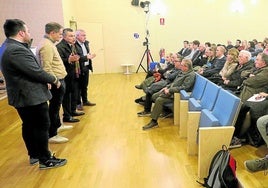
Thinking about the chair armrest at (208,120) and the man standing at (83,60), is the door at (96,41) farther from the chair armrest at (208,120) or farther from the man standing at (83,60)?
the chair armrest at (208,120)

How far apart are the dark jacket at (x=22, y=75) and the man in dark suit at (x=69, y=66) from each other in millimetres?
1427

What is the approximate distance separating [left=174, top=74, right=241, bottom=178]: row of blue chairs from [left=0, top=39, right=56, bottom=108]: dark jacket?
1.58 m

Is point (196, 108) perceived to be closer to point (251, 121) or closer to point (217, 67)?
point (251, 121)

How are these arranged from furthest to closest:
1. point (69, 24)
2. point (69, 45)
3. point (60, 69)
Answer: point (69, 24) < point (69, 45) < point (60, 69)

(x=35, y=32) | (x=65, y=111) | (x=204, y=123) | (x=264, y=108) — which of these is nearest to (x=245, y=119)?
(x=264, y=108)

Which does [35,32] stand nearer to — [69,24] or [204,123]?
[69,24]

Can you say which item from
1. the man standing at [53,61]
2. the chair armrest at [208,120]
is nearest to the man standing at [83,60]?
the man standing at [53,61]

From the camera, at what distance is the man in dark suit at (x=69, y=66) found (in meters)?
3.88

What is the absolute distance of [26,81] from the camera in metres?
2.42

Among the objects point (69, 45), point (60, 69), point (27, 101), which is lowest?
point (27, 101)

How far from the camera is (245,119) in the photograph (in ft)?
9.78

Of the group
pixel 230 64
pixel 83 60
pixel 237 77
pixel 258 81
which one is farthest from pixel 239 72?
pixel 83 60

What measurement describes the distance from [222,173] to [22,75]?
6.44ft

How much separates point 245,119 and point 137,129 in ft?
4.95
